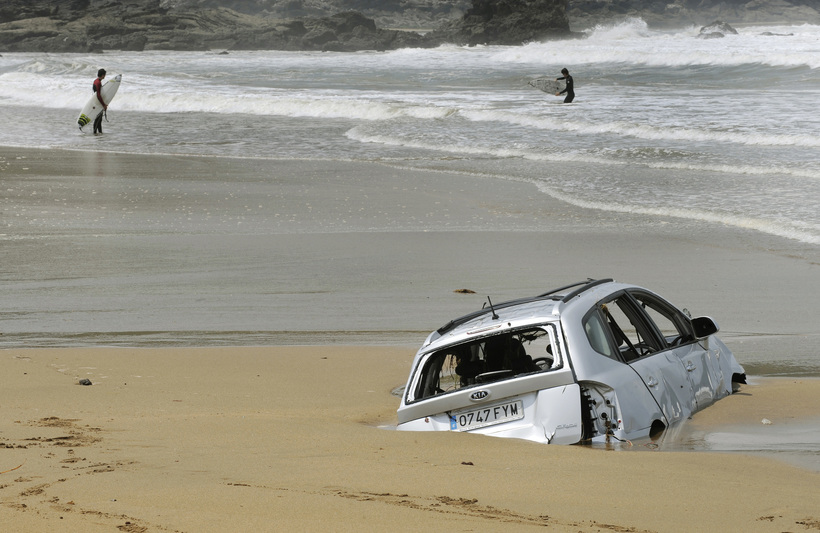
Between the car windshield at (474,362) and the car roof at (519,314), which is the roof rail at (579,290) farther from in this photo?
the car windshield at (474,362)

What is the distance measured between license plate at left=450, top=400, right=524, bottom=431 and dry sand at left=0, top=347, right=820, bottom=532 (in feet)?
0.42

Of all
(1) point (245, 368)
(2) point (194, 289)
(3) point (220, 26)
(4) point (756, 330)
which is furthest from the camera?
(3) point (220, 26)

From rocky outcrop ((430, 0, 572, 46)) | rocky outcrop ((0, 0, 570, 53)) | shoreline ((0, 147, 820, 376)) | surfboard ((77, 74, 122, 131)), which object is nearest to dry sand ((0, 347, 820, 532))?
shoreline ((0, 147, 820, 376))

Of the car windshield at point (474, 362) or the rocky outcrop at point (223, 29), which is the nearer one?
the car windshield at point (474, 362)

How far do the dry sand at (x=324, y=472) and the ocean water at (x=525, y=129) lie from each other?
237 cm

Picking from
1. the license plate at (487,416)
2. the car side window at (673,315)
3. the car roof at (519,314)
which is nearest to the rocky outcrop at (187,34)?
the car side window at (673,315)

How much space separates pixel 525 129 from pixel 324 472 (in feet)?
79.5

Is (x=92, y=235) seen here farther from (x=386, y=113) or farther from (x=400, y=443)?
(x=386, y=113)

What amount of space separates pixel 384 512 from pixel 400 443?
4.32ft

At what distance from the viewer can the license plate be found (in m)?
5.21

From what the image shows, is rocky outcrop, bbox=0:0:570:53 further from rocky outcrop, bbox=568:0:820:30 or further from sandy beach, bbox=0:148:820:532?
sandy beach, bbox=0:148:820:532

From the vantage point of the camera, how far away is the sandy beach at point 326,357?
409cm

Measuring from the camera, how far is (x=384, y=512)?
3953 millimetres

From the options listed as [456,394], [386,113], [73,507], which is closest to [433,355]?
[456,394]
